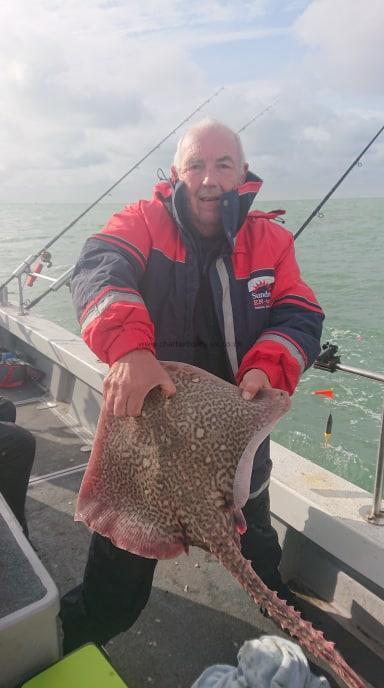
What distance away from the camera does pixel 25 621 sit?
1683 mm

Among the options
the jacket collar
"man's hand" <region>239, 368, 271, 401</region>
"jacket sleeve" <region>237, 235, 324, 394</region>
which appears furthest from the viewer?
the jacket collar

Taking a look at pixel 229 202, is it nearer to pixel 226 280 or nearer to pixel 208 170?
pixel 208 170

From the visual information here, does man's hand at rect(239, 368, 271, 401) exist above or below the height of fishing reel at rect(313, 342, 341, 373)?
below

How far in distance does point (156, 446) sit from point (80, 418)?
367 centimetres

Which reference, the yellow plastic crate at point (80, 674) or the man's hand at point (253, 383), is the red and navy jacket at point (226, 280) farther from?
the yellow plastic crate at point (80, 674)

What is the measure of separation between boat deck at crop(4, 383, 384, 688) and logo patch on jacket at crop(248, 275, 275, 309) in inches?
76.5

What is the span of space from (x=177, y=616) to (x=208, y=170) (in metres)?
2.56

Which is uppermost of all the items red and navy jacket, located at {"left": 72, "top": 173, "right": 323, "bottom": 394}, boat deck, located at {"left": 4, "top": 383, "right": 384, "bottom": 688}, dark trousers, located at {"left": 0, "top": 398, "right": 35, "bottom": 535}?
red and navy jacket, located at {"left": 72, "top": 173, "right": 323, "bottom": 394}

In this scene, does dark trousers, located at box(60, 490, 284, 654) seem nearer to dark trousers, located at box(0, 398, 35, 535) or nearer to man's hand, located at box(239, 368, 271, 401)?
dark trousers, located at box(0, 398, 35, 535)

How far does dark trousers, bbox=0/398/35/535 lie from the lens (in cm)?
288

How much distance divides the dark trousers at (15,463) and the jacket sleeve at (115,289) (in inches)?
47.5

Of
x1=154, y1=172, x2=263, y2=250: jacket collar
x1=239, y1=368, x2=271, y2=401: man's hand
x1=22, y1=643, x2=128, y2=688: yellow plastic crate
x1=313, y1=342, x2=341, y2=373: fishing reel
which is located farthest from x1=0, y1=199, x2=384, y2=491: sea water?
x1=22, y1=643, x2=128, y2=688: yellow plastic crate

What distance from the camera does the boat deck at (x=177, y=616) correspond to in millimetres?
2629

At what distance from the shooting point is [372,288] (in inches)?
710
